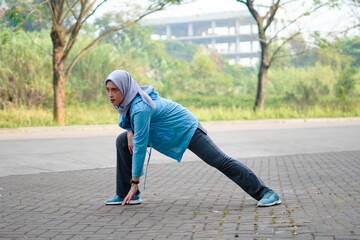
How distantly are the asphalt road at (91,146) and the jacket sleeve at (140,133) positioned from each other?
4.15 metres

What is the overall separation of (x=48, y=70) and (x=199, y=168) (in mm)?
18312

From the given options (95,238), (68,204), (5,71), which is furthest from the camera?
(5,71)

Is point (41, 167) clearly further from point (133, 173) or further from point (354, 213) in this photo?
point (354, 213)

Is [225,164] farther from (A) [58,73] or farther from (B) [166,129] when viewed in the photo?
(A) [58,73]

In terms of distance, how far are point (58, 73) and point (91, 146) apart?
7.62 m

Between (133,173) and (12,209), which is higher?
(133,173)

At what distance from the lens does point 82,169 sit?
8.77 metres

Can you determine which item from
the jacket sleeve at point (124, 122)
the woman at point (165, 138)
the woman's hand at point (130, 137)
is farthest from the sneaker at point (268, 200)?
the jacket sleeve at point (124, 122)

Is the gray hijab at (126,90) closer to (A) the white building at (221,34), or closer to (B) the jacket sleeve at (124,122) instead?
(B) the jacket sleeve at (124,122)

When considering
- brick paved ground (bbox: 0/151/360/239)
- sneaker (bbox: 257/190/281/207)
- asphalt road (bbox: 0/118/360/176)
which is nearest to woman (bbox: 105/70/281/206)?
sneaker (bbox: 257/190/281/207)

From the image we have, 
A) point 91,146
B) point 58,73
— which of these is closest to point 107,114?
point 58,73

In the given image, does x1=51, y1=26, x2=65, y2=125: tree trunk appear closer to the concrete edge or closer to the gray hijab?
the concrete edge

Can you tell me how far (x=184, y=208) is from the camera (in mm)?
5309

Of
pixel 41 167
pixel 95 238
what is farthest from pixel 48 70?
pixel 95 238
